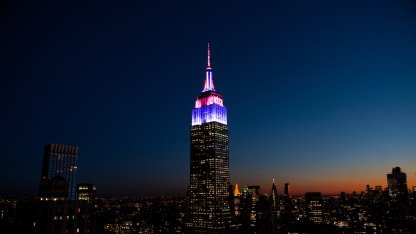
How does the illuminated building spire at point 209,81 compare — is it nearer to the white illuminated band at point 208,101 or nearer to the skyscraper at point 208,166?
the skyscraper at point 208,166

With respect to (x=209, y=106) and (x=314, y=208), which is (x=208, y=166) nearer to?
(x=209, y=106)

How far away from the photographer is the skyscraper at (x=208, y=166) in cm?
13088

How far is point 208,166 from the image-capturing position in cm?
13425

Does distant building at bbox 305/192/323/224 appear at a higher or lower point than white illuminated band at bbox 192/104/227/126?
lower

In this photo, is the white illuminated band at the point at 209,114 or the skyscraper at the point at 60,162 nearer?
the skyscraper at the point at 60,162

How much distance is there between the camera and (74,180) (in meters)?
119

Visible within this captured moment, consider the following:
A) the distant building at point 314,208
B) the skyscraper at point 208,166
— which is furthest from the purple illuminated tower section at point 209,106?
the distant building at point 314,208

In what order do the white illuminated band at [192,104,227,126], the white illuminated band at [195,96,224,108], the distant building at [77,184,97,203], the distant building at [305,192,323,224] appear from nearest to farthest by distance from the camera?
the white illuminated band at [192,104,227,126] < the white illuminated band at [195,96,224,108] < the distant building at [77,184,97,203] < the distant building at [305,192,323,224]

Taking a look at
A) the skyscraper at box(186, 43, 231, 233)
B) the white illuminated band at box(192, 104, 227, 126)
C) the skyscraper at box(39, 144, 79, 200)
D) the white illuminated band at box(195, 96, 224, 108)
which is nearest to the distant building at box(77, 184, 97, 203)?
the skyscraper at box(39, 144, 79, 200)

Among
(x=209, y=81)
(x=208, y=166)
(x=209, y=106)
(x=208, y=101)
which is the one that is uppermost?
(x=209, y=81)

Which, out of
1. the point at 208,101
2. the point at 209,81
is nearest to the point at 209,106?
the point at 208,101

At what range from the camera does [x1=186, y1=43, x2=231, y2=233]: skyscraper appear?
131m

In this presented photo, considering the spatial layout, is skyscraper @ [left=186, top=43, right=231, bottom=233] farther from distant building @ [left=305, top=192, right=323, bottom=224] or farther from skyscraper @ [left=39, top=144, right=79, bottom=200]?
distant building @ [left=305, top=192, right=323, bottom=224]

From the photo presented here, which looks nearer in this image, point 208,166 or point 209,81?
point 208,166
